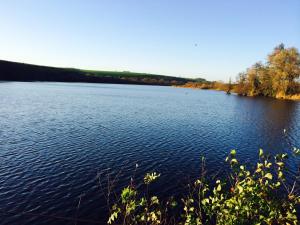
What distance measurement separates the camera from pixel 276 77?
126 metres

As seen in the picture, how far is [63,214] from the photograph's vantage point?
18234 millimetres

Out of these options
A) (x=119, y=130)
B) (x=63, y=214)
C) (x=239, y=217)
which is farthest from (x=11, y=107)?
(x=239, y=217)

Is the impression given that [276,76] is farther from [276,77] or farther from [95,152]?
[95,152]

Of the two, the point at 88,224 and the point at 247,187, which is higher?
the point at 247,187

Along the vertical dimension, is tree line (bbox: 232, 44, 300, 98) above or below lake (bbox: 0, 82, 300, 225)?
above

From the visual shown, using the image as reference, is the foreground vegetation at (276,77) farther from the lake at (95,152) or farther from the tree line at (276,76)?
the lake at (95,152)

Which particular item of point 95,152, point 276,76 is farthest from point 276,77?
point 95,152

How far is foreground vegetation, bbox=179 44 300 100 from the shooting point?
12169 centimetres

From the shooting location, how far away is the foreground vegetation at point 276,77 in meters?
122

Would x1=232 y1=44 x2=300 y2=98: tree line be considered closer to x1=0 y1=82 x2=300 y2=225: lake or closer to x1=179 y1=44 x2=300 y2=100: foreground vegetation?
x1=179 y1=44 x2=300 y2=100: foreground vegetation

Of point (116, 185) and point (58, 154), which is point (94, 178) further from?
point (58, 154)

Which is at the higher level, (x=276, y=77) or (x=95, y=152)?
(x=276, y=77)

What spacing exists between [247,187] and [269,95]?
147589 mm

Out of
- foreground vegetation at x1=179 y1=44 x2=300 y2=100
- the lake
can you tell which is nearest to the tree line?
foreground vegetation at x1=179 y1=44 x2=300 y2=100
